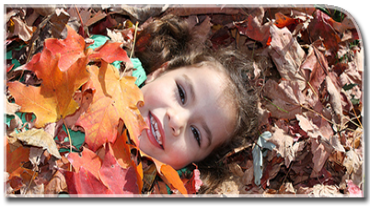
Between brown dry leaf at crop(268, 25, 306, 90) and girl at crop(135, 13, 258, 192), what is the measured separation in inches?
10.5

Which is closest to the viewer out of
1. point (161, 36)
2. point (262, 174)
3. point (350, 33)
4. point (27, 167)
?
point (27, 167)

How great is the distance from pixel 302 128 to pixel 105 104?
1211 millimetres

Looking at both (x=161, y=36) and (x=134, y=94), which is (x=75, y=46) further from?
(x=161, y=36)

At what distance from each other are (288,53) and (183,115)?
90 cm

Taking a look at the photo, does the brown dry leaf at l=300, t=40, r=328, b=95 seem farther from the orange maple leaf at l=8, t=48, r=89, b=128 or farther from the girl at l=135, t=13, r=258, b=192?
the orange maple leaf at l=8, t=48, r=89, b=128

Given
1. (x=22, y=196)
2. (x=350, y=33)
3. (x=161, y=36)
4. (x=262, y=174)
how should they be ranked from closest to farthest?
(x=22, y=196) → (x=262, y=174) → (x=350, y=33) → (x=161, y=36)

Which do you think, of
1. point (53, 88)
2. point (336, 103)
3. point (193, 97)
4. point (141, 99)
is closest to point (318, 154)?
point (336, 103)

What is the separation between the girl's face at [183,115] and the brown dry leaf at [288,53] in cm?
46

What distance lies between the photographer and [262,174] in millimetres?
1992

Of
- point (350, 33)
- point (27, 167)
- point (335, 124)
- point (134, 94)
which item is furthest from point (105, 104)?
point (350, 33)

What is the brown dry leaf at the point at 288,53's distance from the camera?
2029mm

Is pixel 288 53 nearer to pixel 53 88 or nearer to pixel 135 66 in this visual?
pixel 135 66

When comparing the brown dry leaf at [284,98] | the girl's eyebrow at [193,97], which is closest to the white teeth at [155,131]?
the girl's eyebrow at [193,97]

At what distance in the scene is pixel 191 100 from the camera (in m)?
1.83
